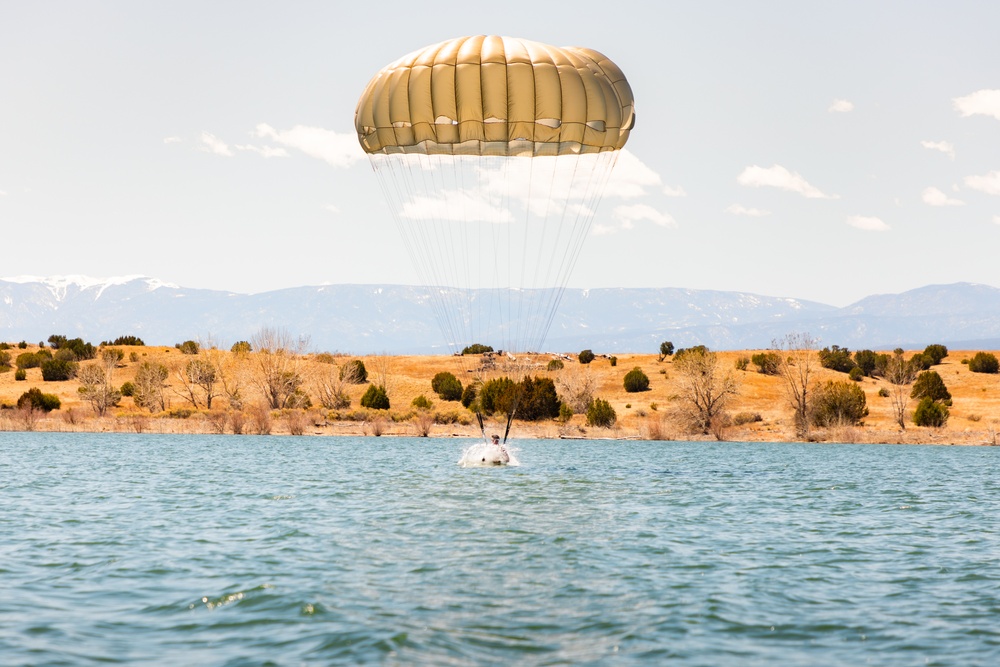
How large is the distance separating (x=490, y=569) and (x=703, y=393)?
6215cm

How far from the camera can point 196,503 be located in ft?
103

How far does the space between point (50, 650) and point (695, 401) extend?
2740 inches

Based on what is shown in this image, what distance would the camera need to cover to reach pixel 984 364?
106188 mm

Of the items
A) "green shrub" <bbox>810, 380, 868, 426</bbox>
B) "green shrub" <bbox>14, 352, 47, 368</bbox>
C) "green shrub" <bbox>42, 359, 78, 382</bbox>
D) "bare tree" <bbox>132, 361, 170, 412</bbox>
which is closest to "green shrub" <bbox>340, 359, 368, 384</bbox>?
"bare tree" <bbox>132, 361, 170, 412</bbox>

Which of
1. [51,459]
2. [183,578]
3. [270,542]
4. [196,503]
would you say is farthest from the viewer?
[51,459]

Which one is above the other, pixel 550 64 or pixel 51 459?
pixel 550 64

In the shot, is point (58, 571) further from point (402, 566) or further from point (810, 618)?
point (810, 618)

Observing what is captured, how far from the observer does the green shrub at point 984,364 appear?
4176 inches

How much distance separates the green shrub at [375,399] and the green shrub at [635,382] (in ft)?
84.3

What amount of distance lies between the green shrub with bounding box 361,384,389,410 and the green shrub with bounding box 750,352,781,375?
41.8 meters

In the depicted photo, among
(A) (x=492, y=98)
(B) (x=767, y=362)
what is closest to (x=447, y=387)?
(B) (x=767, y=362)

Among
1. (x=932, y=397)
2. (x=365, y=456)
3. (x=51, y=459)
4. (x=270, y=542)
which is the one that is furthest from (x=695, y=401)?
(x=270, y=542)

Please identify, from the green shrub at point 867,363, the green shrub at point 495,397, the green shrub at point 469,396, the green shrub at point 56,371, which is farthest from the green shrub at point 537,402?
the green shrub at point 56,371

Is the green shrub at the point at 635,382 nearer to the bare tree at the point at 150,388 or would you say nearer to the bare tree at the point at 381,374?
the bare tree at the point at 381,374
